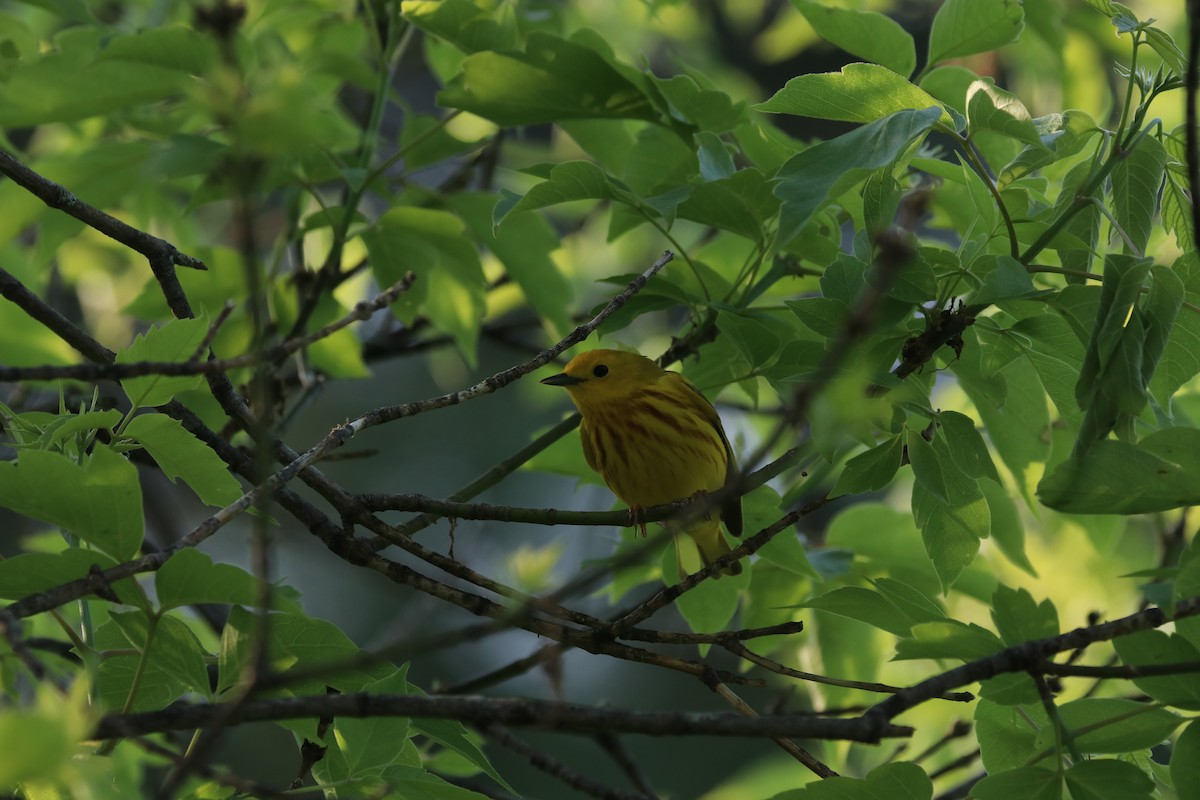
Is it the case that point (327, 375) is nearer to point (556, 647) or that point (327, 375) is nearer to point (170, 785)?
point (556, 647)

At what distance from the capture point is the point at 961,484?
1.68 meters

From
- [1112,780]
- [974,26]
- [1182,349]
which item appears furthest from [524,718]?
[974,26]

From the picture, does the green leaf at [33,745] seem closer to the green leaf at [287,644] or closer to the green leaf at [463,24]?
the green leaf at [287,644]

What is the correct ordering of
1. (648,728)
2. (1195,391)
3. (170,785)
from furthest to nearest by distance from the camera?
(1195,391), (648,728), (170,785)

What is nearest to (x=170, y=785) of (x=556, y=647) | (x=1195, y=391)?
(x=556, y=647)

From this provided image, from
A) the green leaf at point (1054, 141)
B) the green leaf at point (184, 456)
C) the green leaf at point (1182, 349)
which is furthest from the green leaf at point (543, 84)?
the green leaf at point (1182, 349)

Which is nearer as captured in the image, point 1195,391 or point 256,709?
point 256,709

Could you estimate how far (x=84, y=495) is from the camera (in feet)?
4.45

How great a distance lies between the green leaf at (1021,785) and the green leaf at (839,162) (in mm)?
705

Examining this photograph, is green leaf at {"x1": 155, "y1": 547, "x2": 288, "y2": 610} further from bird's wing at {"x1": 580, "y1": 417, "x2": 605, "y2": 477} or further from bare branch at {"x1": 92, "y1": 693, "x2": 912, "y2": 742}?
bird's wing at {"x1": 580, "y1": 417, "x2": 605, "y2": 477}

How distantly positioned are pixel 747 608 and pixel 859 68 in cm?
121

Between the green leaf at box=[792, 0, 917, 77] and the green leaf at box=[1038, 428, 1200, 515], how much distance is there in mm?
849

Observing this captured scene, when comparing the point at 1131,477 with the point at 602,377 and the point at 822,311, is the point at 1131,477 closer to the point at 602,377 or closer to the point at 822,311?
the point at 822,311

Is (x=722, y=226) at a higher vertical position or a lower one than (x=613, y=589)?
higher
